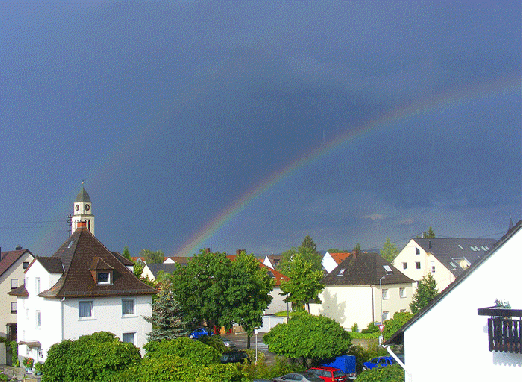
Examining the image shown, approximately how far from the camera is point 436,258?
7762 centimetres

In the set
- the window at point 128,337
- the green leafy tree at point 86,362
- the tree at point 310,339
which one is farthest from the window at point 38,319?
the tree at point 310,339

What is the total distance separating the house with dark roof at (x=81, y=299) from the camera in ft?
121

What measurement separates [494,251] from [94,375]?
54.6 ft

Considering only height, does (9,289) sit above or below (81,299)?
below

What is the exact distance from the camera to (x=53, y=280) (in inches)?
1518

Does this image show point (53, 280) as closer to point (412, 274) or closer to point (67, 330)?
point (67, 330)

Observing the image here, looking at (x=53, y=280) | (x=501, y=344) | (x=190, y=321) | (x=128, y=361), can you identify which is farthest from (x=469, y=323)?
(x=53, y=280)

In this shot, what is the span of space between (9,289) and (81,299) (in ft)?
72.9

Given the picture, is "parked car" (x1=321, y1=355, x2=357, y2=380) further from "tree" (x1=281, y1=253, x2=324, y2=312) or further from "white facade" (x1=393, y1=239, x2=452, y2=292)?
"white facade" (x1=393, y1=239, x2=452, y2=292)

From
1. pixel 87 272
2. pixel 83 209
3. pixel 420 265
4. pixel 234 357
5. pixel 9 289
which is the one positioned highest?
pixel 83 209

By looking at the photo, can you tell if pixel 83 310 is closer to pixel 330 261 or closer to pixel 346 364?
pixel 346 364

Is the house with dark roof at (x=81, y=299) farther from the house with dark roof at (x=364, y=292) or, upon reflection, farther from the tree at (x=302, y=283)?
the house with dark roof at (x=364, y=292)

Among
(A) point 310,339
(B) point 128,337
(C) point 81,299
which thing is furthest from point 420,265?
(C) point 81,299

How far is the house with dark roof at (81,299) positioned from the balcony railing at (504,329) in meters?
29.2
